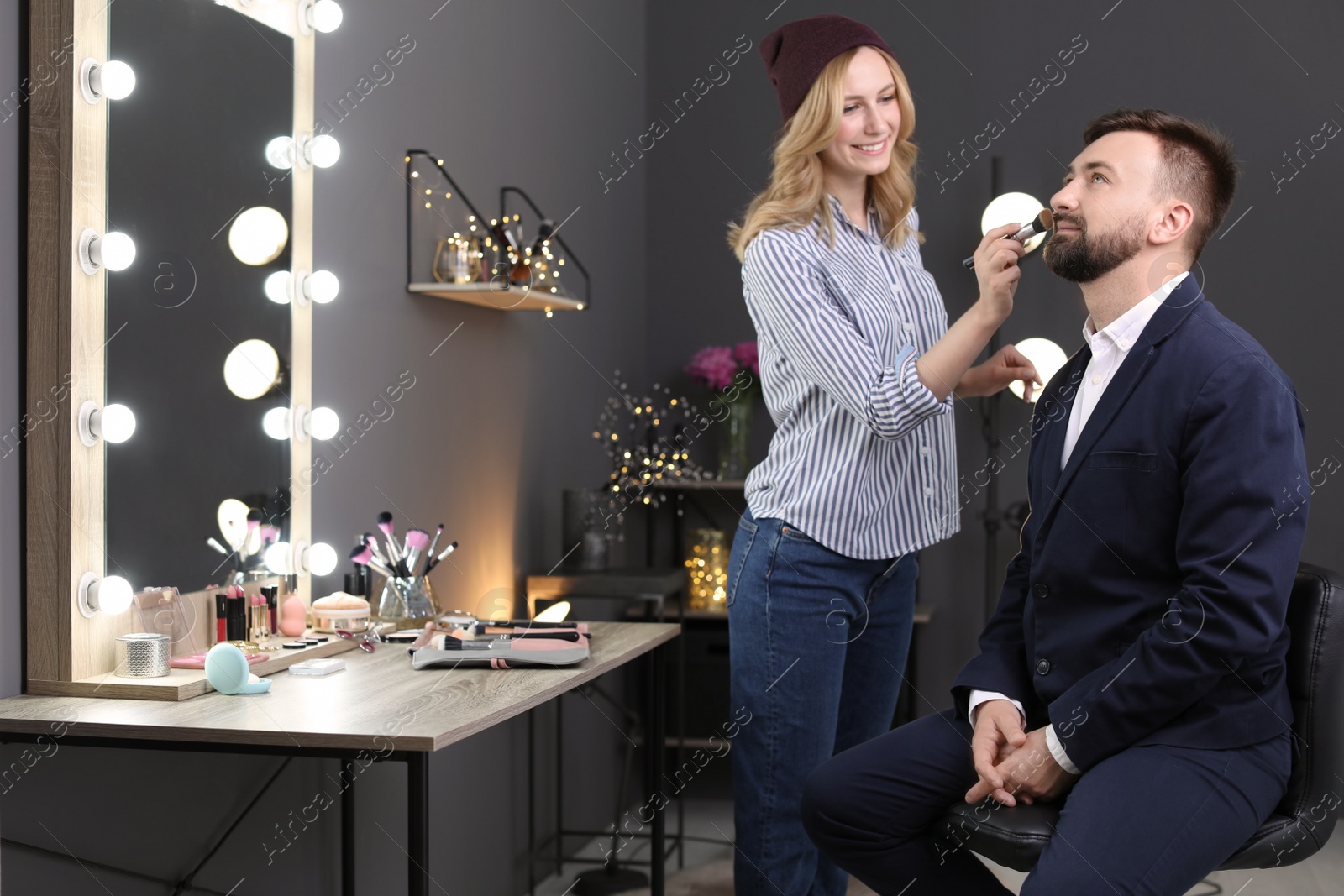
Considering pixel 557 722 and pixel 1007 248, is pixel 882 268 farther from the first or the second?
pixel 557 722

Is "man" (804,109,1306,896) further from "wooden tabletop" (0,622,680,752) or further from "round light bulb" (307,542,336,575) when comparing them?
"round light bulb" (307,542,336,575)

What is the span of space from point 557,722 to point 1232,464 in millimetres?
2098

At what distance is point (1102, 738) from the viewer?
1.42 meters

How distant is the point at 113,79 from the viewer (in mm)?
1646

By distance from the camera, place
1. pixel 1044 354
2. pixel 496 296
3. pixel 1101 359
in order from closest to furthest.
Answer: pixel 1101 359, pixel 496 296, pixel 1044 354

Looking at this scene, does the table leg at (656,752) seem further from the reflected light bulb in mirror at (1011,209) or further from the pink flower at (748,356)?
the reflected light bulb in mirror at (1011,209)

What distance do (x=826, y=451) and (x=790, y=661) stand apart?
30 cm

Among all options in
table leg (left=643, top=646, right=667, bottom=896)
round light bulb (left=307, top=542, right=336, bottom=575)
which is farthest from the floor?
round light bulb (left=307, top=542, right=336, bottom=575)

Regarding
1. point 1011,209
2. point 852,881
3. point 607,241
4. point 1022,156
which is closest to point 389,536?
point 852,881

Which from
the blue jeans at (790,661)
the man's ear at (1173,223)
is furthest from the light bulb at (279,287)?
the man's ear at (1173,223)

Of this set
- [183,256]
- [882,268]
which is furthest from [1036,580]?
[183,256]

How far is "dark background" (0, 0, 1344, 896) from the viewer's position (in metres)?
2.27

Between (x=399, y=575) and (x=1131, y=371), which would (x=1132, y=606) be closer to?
(x=1131, y=371)

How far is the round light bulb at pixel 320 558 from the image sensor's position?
2113 millimetres
